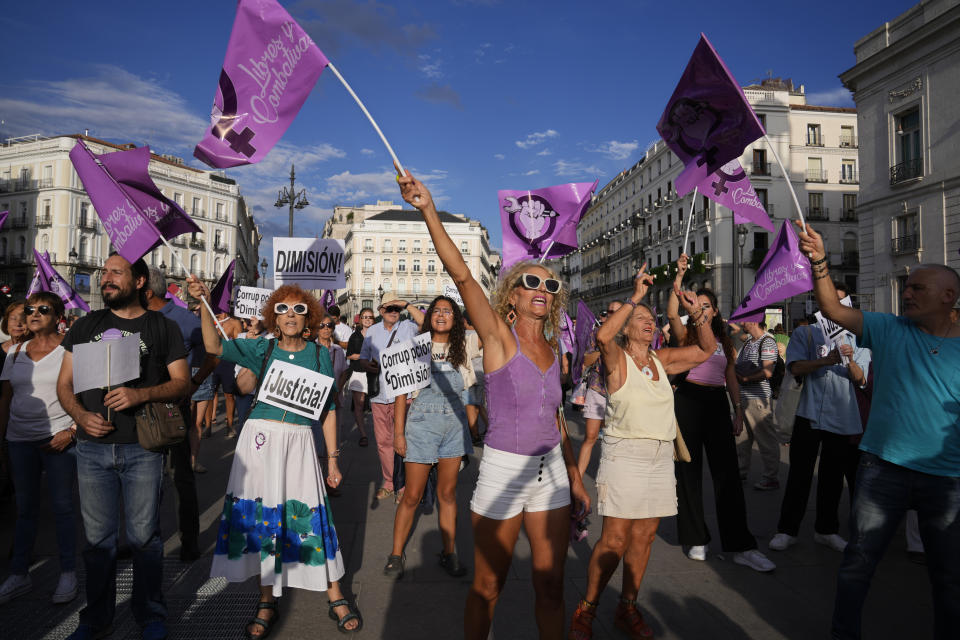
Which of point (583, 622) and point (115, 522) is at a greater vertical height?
point (115, 522)

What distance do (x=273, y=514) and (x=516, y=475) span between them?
5.38 ft

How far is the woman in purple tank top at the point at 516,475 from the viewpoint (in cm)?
281

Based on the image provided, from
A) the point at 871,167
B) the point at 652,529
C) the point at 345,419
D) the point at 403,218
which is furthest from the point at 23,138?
the point at 652,529

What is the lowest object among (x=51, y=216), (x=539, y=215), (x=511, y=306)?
(x=511, y=306)

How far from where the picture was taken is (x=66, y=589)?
3.92 m

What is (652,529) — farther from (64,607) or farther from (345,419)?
(345,419)

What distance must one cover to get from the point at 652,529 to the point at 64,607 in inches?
144

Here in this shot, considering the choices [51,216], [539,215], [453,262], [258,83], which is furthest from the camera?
[51,216]

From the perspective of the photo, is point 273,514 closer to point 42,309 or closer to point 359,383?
point 42,309

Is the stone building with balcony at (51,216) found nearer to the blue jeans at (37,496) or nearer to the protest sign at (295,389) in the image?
the blue jeans at (37,496)

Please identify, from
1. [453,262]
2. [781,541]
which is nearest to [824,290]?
[453,262]

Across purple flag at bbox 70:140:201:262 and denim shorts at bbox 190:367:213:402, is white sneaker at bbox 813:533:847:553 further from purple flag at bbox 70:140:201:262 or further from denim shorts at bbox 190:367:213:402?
denim shorts at bbox 190:367:213:402

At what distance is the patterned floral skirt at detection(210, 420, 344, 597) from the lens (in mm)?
3588

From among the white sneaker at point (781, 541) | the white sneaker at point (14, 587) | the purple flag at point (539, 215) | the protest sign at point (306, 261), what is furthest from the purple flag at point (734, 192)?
the white sneaker at point (14, 587)
